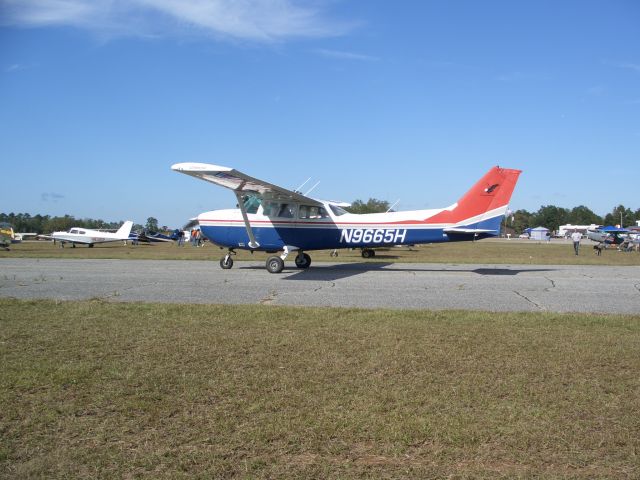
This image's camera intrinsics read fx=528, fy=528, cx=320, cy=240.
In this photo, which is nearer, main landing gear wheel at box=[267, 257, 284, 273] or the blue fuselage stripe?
main landing gear wheel at box=[267, 257, 284, 273]

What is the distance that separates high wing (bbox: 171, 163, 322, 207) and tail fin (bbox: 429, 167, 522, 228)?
4.70 meters

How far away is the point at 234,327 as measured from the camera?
705cm

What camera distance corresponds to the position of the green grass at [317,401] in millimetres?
3223

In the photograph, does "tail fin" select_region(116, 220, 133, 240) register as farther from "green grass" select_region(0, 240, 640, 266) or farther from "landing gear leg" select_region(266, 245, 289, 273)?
"landing gear leg" select_region(266, 245, 289, 273)

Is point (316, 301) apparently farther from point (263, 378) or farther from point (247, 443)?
point (247, 443)

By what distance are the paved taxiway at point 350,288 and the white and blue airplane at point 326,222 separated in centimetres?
133

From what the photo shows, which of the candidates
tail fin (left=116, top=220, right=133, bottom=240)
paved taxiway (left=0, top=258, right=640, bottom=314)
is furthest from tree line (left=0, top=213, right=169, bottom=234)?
paved taxiway (left=0, top=258, right=640, bottom=314)

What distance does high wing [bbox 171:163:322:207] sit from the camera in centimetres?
1345

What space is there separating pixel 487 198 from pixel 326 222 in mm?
5159

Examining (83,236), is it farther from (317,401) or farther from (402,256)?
(317,401)

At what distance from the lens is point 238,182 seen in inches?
641

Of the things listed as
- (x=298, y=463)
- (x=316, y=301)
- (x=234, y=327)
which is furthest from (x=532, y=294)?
(x=298, y=463)

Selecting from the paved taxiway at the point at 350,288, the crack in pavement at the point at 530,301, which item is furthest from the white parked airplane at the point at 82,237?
the crack in pavement at the point at 530,301

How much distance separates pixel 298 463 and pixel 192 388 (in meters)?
1.59
